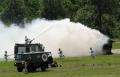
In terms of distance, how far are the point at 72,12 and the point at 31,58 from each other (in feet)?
370

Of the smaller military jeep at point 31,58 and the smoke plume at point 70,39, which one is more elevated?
the smoke plume at point 70,39

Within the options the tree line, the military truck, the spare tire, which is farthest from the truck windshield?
the tree line

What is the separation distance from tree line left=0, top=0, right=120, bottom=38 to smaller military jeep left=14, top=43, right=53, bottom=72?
209ft

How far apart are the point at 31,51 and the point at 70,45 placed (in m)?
20.9

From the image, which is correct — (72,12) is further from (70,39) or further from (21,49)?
(21,49)

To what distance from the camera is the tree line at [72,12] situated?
11881 cm

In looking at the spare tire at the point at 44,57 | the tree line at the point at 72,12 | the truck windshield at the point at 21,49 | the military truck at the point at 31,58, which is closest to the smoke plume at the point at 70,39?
the truck windshield at the point at 21,49

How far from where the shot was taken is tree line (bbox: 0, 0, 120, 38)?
390 ft

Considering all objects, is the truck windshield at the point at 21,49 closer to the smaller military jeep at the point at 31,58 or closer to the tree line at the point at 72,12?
the smaller military jeep at the point at 31,58

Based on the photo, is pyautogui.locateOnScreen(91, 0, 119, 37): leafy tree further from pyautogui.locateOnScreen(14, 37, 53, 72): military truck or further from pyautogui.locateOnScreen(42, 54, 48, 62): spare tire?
pyautogui.locateOnScreen(42, 54, 48, 62): spare tire

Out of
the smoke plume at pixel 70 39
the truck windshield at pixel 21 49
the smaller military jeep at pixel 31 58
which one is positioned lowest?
the smaller military jeep at pixel 31 58

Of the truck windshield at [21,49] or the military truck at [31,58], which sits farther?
the truck windshield at [21,49]

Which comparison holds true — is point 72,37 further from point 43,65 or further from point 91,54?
point 43,65

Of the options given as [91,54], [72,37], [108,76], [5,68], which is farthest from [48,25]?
[108,76]
